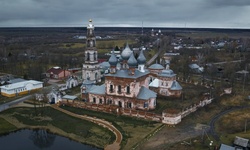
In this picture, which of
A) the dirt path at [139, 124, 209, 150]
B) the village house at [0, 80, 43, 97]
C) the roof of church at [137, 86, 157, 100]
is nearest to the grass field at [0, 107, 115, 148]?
the dirt path at [139, 124, 209, 150]

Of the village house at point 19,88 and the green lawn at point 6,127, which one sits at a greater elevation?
the village house at point 19,88

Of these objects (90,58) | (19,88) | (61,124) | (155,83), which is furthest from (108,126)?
(90,58)

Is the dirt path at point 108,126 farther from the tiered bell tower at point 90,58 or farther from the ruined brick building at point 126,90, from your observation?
the tiered bell tower at point 90,58

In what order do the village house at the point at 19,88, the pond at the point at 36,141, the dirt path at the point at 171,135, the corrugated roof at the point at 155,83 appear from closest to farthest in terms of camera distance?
1. the dirt path at the point at 171,135
2. the pond at the point at 36,141
3. the village house at the point at 19,88
4. the corrugated roof at the point at 155,83

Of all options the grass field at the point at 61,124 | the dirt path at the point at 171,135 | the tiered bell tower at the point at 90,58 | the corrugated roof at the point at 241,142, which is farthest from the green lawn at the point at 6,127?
the corrugated roof at the point at 241,142

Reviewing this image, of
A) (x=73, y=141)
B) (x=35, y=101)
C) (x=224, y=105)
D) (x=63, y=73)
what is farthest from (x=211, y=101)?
(x=63, y=73)

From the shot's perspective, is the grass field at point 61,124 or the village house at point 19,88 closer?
the grass field at point 61,124

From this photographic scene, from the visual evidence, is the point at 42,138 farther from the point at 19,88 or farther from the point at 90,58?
the point at 90,58

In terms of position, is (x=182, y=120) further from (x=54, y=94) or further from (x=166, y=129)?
(x=54, y=94)

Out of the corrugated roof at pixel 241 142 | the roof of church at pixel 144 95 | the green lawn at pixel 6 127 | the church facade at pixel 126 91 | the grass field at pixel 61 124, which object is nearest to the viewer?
the corrugated roof at pixel 241 142

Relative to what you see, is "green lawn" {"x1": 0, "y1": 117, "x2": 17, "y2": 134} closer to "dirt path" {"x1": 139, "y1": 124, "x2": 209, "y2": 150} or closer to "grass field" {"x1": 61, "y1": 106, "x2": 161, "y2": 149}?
"grass field" {"x1": 61, "y1": 106, "x2": 161, "y2": 149}
